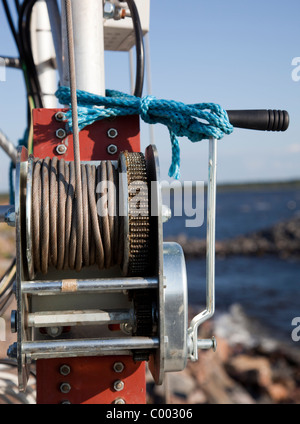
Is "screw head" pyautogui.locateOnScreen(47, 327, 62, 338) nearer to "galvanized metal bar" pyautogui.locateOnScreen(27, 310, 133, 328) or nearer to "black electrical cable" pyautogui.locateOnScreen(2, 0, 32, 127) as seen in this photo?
"galvanized metal bar" pyautogui.locateOnScreen(27, 310, 133, 328)

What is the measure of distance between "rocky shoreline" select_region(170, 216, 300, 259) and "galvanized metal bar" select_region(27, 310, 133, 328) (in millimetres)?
28099

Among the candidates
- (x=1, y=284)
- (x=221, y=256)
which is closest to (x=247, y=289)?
(x=221, y=256)

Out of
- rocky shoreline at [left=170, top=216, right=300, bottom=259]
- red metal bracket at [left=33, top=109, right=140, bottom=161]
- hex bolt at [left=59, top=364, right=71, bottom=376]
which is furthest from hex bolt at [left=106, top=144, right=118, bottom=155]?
rocky shoreline at [left=170, top=216, right=300, bottom=259]

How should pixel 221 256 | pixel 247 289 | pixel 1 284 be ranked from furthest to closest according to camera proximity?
pixel 221 256 < pixel 247 289 < pixel 1 284

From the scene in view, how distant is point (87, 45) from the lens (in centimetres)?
185

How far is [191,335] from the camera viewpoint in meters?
1.64

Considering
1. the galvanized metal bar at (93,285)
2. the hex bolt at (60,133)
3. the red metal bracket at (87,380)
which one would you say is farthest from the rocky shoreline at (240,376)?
the galvanized metal bar at (93,285)

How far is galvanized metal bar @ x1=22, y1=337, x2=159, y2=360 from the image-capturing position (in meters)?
1.47

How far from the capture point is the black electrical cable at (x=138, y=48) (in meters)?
2.04

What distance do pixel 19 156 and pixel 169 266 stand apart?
1.89 feet

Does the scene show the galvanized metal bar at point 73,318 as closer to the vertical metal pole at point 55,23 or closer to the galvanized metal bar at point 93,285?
the galvanized metal bar at point 93,285

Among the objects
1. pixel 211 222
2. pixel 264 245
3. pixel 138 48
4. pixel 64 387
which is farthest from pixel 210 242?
pixel 264 245

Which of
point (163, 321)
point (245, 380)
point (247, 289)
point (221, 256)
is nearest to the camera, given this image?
point (163, 321)
